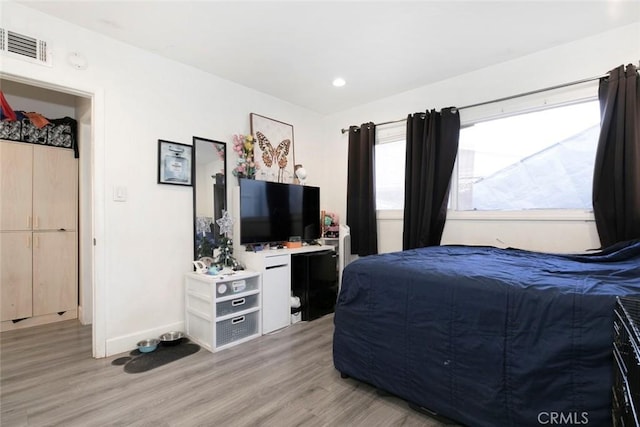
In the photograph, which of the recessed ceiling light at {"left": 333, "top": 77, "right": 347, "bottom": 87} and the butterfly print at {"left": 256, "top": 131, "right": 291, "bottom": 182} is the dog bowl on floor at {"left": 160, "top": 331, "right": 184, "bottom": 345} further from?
the recessed ceiling light at {"left": 333, "top": 77, "right": 347, "bottom": 87}

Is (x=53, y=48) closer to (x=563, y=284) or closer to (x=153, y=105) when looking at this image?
(x=153, y=105)

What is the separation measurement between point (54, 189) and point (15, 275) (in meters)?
0.93

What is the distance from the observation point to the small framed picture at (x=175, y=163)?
107 inches

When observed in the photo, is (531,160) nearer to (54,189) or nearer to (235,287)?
(235,287)

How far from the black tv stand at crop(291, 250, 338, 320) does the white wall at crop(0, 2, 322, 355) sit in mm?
1103

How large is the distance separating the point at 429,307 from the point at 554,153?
2.04 metres

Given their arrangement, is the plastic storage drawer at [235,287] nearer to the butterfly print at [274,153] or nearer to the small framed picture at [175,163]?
the small framed picture at [175,163]

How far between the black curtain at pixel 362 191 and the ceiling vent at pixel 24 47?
291 cm

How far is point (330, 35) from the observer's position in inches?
94.3

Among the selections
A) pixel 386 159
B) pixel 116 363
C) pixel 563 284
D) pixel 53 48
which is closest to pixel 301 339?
pixel 116 363

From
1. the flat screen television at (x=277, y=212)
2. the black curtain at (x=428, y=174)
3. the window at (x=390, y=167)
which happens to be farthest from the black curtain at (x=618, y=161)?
the flat screen television at (x=277, y=212)

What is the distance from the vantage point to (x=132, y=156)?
2557 mm

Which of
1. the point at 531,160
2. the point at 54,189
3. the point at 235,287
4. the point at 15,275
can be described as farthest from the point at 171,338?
the point at 531,160

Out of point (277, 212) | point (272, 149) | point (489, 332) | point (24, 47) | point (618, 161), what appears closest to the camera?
point (489, 332)
